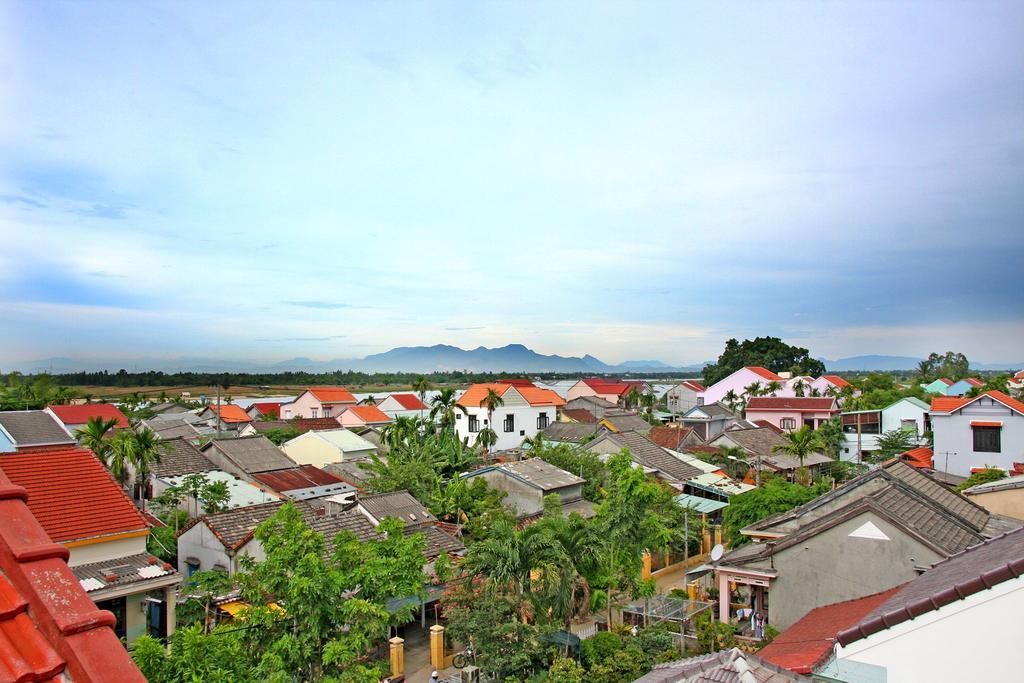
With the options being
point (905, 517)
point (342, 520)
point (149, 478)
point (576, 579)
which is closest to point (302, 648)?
point (576, 579)

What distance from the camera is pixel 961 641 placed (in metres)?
5.54

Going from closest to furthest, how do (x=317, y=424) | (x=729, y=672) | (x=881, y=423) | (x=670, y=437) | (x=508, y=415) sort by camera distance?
(x=729, y=672), (x=670, y=437), (x=881, y=423), (x=508, y=415), (x=317, y=424)

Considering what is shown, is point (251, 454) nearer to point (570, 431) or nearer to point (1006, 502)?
point (570, 431)

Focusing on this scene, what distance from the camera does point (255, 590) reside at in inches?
440

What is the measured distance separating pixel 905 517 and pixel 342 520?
1535 centimetres

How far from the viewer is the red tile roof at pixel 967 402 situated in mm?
31797

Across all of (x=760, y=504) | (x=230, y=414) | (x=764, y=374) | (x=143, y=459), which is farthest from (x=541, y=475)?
(x=764, y=374)

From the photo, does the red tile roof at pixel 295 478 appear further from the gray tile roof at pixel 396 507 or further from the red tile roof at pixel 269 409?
the red tile roof at pixel 269 409

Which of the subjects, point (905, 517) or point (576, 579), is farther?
point (576, 579)

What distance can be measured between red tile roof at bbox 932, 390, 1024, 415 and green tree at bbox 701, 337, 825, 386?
230ft

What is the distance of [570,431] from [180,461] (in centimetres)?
2743

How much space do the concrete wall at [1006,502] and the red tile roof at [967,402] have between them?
1525cm

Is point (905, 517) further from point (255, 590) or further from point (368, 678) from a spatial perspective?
point (255, 590)

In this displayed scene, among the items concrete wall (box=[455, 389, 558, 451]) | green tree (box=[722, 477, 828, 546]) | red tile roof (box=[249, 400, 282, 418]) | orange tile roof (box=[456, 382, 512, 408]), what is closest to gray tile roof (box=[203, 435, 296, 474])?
concrete wall (box=[455, 389, 558, 451])
